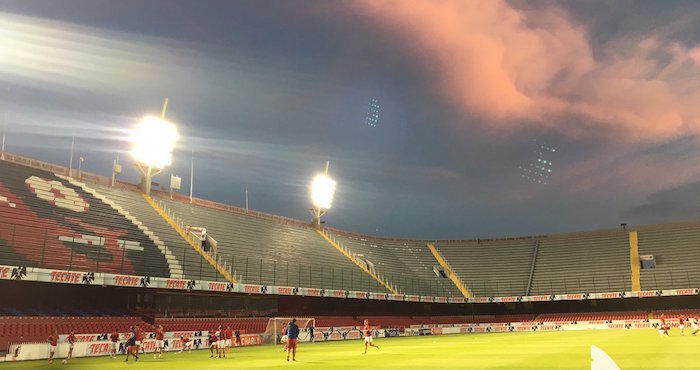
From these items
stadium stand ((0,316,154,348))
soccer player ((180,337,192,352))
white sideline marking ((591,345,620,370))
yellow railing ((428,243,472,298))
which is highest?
yellow railing ((428,243,472,298))

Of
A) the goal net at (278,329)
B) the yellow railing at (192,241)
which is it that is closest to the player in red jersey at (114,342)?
the yellow railing at (192,241)

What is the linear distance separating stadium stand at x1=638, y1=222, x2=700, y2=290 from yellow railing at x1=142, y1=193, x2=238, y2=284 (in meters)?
50.9

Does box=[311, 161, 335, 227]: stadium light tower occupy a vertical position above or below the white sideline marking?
above

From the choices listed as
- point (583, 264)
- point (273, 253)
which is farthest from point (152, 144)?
point (583, 264)

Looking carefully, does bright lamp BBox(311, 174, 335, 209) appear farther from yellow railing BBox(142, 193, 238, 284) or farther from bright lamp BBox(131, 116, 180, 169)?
yellow railing BBox(142, 193, 238, 284)

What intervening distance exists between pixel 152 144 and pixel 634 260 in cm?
6149

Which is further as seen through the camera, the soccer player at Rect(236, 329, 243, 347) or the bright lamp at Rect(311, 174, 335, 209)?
the bright lamp at Rect(311, 174, 335, 209)

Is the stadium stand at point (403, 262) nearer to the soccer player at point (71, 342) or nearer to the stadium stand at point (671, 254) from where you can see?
the stadium stand at point (671, 254)

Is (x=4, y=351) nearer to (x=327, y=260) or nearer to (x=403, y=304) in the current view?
(x=327, y=260)

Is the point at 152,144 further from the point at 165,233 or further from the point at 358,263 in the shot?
the point at 358,263

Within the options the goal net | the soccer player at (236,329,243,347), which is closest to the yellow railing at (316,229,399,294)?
the goal net

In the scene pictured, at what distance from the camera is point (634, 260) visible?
69.2 m

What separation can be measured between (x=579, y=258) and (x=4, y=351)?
68.7 meters

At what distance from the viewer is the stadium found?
1174 inches
